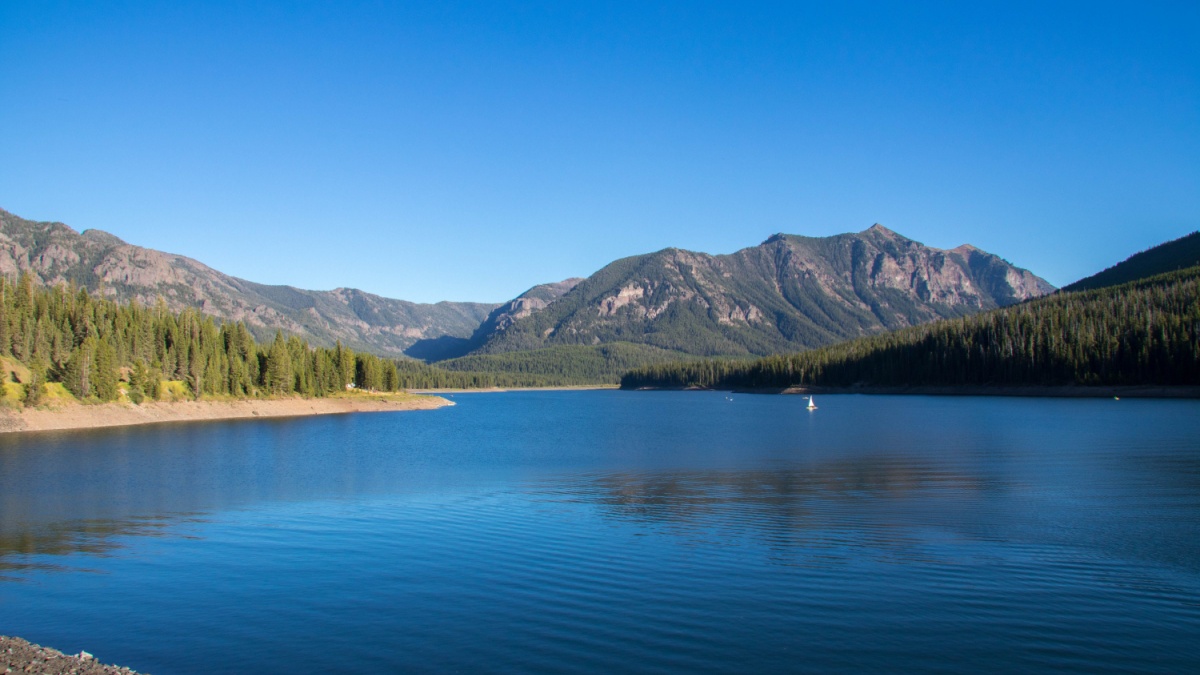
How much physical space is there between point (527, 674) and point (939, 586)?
7.43 metres

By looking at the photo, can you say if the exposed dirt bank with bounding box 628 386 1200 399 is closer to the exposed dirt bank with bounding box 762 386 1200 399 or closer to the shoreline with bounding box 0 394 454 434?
the exposed dirt bank with bounding box 762 386 1200 399

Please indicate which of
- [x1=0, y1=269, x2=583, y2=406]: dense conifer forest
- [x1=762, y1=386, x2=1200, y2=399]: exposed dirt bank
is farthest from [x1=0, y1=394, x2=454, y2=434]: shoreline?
[x1=762, y1=386, x2=1200, y2=399]: exposed dirt bank

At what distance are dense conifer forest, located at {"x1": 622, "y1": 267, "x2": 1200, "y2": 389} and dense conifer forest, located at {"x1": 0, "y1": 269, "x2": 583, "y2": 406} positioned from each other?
3631 inches

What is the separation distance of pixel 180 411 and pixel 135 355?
8.58 metres

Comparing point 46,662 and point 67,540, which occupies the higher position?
point 46,662

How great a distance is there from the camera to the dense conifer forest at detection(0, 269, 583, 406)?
65.0m

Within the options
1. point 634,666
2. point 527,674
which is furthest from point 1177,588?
point 527,674

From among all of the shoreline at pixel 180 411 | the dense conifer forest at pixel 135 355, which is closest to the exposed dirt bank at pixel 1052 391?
the shoreline at pixel 180 411

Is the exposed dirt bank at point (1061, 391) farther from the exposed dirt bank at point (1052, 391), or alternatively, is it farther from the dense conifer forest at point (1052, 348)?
the dense conifer forest at point (1052, 348)

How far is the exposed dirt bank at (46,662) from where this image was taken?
28.5 feet

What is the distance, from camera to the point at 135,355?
76.1 metres

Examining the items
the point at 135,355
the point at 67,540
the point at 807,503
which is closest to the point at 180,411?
the point at 135,355

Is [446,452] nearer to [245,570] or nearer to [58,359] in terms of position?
[245,570]

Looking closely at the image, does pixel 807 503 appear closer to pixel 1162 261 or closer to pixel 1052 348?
pixel 1052 348
